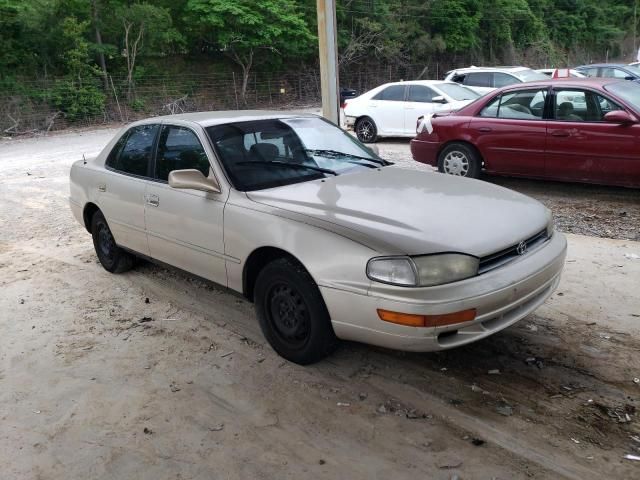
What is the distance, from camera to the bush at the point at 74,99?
2281 centimetres

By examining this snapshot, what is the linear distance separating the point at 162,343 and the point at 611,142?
5.57 meters

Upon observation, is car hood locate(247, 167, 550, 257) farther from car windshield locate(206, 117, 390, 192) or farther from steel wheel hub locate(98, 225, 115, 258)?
steel wheel hub locate(98, 225, 115, 258)

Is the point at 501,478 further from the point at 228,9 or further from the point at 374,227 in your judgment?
the point at 228,9

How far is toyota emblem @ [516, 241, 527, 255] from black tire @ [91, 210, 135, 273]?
11.8 ft

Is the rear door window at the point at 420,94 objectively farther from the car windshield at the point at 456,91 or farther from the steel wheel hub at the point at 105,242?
the steel wheel hub at the point at 105,242

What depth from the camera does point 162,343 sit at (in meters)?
4.07

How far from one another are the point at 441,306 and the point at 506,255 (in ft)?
Answer: 2.01

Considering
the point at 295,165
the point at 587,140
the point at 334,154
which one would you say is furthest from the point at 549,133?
the point at 295,165

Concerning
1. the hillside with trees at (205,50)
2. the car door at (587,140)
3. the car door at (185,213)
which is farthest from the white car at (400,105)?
the hillside with trees at (205,50)

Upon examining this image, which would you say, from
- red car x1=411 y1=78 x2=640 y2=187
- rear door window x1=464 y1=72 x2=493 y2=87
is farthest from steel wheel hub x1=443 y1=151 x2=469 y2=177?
rear door window x1=464 y1=72 x2=493 y2=87

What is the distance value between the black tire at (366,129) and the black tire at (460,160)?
5.36 m

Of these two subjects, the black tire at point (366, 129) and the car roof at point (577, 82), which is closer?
the car roof at point (577, 82)

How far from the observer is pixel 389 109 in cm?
1312

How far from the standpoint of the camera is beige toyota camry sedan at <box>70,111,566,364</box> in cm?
298
